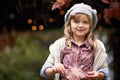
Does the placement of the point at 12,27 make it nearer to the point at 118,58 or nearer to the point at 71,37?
the point at 118,58

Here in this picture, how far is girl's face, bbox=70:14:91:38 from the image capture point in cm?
430

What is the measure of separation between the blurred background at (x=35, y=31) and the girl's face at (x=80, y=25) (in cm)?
64

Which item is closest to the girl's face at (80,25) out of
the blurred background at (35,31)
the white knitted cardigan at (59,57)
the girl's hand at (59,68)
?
the white knitted cardigan at (59,57)

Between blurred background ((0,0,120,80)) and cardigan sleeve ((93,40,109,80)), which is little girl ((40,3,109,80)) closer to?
cardigan sleeve ((93,40,109,80))

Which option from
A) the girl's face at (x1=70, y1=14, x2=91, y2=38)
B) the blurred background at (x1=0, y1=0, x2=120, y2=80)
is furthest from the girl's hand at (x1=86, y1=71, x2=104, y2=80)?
the blurred background at (x1=0, y1=0, x2=120, y2=80)

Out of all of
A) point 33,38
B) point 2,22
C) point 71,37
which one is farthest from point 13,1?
point 33,38

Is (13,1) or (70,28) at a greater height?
(70,28)

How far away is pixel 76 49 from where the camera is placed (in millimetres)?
4320

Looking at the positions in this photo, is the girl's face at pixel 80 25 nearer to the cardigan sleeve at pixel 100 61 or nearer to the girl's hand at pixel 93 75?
the cardigan sleeve at pixel 100 61

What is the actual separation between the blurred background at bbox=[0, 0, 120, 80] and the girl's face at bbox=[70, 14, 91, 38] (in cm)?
64

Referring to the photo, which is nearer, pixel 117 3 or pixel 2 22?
pixel 117 3

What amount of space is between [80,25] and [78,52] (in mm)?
201

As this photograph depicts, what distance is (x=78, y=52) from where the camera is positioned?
430 cm

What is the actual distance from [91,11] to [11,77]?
6842 millimetres
